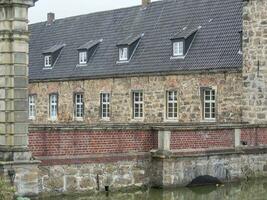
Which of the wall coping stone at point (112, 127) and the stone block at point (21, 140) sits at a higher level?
the wall coping stone at point (112, 127)

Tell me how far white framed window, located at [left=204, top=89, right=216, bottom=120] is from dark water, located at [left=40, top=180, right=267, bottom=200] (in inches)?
354

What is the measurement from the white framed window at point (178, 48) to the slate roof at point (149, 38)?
34 centimetres

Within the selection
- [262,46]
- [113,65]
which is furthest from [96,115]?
[262,46]

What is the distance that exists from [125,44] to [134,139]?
48.4 ft

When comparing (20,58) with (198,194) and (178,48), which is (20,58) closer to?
(198,194)

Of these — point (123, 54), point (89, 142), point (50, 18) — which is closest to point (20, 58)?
point (89, 142)

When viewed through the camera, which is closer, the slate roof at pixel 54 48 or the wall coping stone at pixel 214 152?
the wall coping stone at pixel 214 152

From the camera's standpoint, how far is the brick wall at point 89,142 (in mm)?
15859

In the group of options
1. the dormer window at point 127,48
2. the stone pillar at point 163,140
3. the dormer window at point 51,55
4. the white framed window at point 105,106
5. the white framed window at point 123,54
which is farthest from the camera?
the dormer window at point 51,55

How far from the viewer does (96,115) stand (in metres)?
32.9

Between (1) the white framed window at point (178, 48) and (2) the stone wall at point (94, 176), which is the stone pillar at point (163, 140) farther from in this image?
(1) the white framed window at point (178, 48)

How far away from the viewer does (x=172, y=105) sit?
29.2 metres

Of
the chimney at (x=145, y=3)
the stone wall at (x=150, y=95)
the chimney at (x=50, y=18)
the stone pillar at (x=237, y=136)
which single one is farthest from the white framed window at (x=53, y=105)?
the stone pillar at (x=237, y=136)

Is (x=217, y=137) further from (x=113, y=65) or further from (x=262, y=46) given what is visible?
(x=113, y=65)
